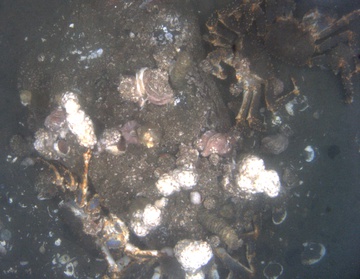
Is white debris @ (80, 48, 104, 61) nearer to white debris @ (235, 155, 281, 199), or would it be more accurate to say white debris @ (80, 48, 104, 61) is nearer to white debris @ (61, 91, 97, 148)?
white debris @ (61, 91, 97, 148)

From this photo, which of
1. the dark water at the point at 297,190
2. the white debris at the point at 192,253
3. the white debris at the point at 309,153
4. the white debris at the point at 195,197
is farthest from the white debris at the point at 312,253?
the white debris at the point at 195,197

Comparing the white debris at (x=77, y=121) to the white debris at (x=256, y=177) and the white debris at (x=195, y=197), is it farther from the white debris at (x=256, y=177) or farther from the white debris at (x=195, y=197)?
the white debris at (x=256, y=177)

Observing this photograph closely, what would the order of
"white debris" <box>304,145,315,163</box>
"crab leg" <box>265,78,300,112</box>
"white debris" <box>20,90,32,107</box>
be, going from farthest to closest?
"white debris" <box>20,90,32,107</box> < "white debris" <box>304,145,315,163</box> < "crab leg" <box>265,78,300,112</box>

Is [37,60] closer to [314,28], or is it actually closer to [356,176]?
[314,28]

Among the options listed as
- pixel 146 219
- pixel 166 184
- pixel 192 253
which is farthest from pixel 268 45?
pixel 192 253

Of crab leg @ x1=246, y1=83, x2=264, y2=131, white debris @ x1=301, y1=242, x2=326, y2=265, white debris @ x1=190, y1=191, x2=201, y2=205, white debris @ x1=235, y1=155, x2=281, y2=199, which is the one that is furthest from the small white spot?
white debris @ x1=301, y1=242, x2=326, y2=265

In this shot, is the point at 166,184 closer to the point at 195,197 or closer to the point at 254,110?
the point at 195,197

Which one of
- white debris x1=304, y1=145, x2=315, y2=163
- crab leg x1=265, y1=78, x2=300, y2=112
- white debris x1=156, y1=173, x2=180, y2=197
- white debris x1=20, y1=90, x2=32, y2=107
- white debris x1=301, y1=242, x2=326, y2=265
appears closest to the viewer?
white debris x1=156, y1=173, x2=180, y2=197
